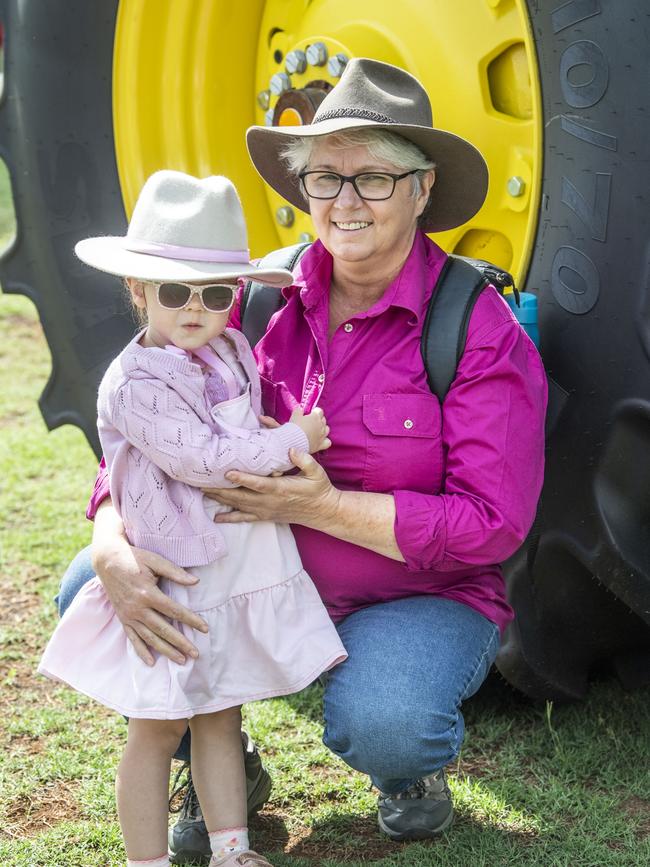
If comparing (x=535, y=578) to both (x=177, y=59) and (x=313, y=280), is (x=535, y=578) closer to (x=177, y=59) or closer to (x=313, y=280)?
(x=313, y=280)

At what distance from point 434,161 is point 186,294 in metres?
0.54

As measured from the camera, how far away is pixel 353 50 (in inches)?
104

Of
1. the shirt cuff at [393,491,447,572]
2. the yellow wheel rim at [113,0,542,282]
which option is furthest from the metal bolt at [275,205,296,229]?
the shirt cuff at [393,491,447,572]

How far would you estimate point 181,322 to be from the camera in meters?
2.02

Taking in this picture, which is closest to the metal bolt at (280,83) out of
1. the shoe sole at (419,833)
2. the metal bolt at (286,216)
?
the metal bolt at (286,216)

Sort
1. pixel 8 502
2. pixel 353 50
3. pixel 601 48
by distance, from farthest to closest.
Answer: pixel 8 502
pixel 353 50
pixel 601 48

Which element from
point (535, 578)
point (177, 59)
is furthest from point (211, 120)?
point (535, 578)

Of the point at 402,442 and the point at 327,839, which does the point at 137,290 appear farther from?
the point at 327,839

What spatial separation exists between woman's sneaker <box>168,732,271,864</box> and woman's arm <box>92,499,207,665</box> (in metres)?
0.44

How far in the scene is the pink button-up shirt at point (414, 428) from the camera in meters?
2.09

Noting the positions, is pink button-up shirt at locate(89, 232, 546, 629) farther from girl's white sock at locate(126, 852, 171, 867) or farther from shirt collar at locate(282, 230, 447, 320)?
girl's white sock at locate(126, 852, 171, 867)

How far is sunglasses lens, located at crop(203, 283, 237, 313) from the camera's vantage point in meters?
2.01

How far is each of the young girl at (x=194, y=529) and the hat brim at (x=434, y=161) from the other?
0.22 meters

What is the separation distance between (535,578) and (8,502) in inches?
84.4
